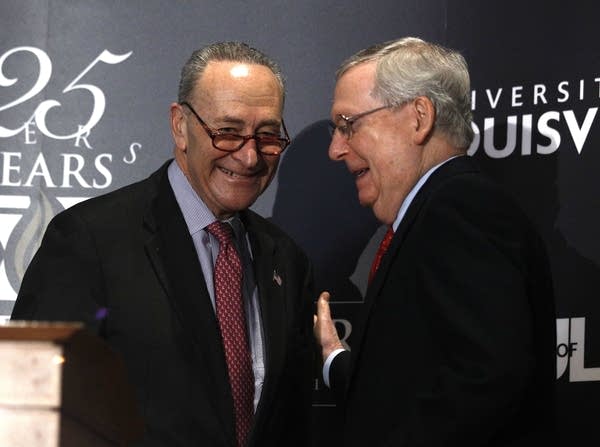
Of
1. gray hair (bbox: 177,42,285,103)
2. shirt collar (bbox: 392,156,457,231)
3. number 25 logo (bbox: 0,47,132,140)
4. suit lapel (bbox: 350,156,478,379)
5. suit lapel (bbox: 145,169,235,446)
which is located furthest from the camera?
number 25 logo (bbox: 0,47,132,140)

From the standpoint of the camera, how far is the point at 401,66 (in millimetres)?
2760

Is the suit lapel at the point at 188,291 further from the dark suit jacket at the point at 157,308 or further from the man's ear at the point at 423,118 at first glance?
the man's ear at the point at 423,118

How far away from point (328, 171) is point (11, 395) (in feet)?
8.73

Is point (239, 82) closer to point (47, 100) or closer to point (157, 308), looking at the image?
point (157, 308)

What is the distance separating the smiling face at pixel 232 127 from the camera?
9.51ft

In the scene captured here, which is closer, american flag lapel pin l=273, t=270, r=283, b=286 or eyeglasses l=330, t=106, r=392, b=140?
eyeglasses l=330, t=106, r=392, b=140

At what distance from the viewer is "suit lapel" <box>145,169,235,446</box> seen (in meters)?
2.75

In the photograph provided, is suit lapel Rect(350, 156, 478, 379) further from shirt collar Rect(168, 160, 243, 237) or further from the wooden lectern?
the wooden lectern

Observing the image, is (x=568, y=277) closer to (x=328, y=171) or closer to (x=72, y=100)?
(x=328, y=171)

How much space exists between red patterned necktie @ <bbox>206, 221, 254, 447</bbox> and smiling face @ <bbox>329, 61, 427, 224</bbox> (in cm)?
41

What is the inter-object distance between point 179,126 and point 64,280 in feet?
1.92

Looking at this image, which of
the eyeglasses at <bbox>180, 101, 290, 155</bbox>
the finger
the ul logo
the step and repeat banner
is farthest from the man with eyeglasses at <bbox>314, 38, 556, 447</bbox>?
the ul logo

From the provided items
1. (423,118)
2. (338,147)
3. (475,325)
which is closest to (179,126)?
(338,147)

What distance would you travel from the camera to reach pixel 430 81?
8.93 ft
